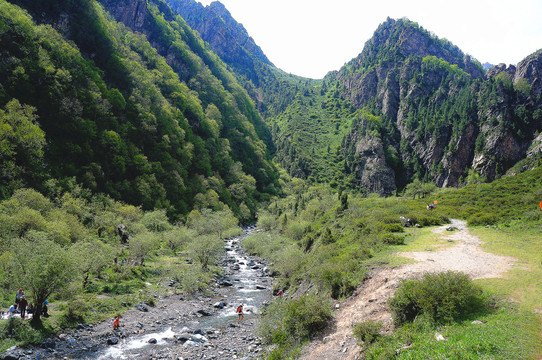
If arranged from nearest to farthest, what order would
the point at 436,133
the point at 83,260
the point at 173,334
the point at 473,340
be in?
the point at 473,340, the point at 173,334, the point at 83,260, the point at 436,133

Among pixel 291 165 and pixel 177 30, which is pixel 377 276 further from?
pixel 177 30

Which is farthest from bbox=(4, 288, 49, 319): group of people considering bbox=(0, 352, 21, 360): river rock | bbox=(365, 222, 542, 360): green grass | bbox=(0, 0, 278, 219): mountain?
bbox=(0, 0, 278, 219): mountain

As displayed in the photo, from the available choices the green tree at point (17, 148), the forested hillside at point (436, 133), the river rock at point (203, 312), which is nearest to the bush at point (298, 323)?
the river rock at point (203, 312)

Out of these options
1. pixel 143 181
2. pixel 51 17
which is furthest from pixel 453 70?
pixel 51 17

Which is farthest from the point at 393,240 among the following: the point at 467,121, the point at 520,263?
the point at 467,121

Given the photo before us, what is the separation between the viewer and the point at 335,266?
80.5 ft

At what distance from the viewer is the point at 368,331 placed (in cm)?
1512

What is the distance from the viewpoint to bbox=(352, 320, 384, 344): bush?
580 inches

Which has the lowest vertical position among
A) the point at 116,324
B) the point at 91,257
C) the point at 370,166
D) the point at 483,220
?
the point at 116,324

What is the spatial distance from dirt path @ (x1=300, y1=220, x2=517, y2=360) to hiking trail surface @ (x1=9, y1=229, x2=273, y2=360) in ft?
23.5

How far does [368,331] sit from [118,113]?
89.5 meters

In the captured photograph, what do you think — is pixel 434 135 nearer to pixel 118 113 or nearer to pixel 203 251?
pixel 203 251

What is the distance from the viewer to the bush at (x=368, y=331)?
14.7 metres

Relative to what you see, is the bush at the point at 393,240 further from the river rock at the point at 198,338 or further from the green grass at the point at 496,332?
the river rock at the point at 198,338
